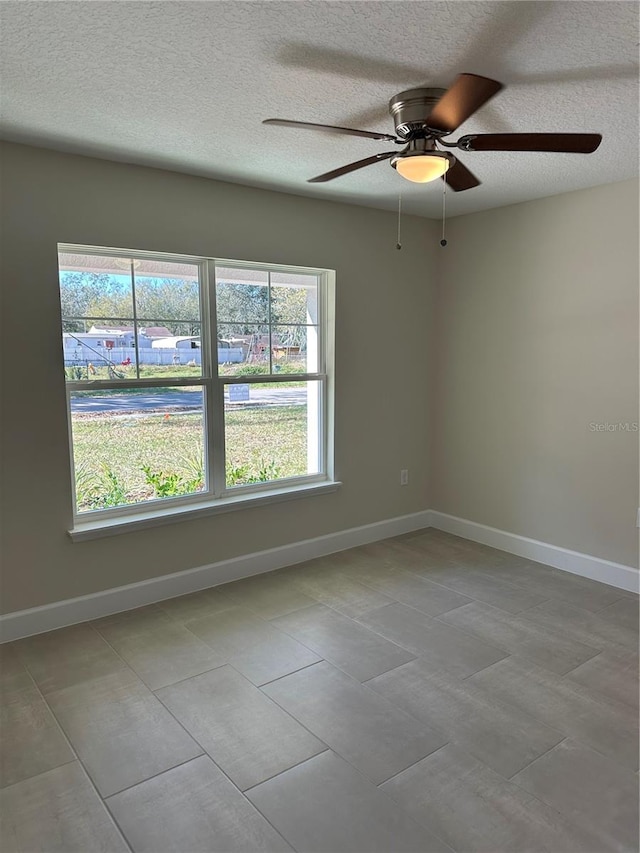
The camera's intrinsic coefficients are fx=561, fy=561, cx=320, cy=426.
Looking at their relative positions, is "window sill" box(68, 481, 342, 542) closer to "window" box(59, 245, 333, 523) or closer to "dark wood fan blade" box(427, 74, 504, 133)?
"window" box(59, 245, 333, 523)

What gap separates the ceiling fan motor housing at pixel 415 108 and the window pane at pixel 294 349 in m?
1.81

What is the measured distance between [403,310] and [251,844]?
3.47m

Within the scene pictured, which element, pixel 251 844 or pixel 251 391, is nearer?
pixel 251 844

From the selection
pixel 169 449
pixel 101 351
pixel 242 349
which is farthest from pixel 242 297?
pixel 169 449

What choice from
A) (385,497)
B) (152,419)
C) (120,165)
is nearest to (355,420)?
(385,497)

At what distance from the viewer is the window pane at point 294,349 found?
378cm

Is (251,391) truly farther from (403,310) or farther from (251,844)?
(251,844)

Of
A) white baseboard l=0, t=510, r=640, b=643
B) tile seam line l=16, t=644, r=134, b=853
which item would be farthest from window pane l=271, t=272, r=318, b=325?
tile seam line l=16, t=644, r=134, b=853

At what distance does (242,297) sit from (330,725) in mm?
2472

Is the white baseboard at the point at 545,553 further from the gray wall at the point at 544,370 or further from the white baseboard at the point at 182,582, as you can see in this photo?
the white baseboard at the point at 182,582

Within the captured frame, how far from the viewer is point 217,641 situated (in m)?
2.84

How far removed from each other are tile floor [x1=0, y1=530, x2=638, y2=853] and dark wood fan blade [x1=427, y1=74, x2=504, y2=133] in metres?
2.21

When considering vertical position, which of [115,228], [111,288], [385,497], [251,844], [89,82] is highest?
[89,82]

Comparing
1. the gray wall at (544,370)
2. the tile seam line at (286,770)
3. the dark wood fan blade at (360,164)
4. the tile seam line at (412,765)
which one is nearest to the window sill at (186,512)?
the gray wall at (544,370)
